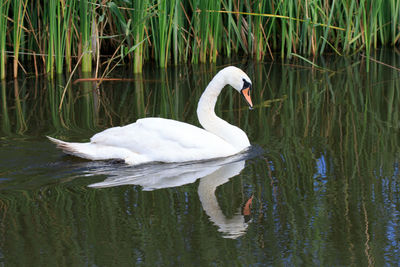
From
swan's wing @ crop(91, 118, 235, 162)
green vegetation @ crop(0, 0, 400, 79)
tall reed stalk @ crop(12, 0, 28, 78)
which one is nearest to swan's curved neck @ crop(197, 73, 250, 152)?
swan's wing @ crop(91, 118, 235, 162)

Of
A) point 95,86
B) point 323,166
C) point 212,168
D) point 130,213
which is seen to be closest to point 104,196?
point 130,213

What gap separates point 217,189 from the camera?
18.3ft

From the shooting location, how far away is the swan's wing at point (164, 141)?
254 inches

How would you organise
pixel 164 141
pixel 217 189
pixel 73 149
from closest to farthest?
pixel 217 189 → pixel 73 149 → pixel 164 141

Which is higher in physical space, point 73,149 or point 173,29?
point 173,29

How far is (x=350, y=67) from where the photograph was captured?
11.2 m

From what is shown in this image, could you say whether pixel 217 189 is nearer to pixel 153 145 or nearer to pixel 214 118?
pixel 153 145

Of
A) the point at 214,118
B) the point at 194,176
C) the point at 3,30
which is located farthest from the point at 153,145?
the point at 3,30

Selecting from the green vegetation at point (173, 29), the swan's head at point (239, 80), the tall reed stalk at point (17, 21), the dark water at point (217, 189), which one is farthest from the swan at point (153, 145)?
the tall reed stalk at point (17, 21)

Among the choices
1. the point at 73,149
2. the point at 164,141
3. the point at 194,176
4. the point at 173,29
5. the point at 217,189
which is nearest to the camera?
the point at 217,189

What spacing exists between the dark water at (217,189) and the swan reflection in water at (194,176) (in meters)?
0.01

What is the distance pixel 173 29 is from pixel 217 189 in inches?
225

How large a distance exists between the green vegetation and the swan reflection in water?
3.79 metres

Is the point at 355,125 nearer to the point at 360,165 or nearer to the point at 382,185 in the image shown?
the point at 360,165
